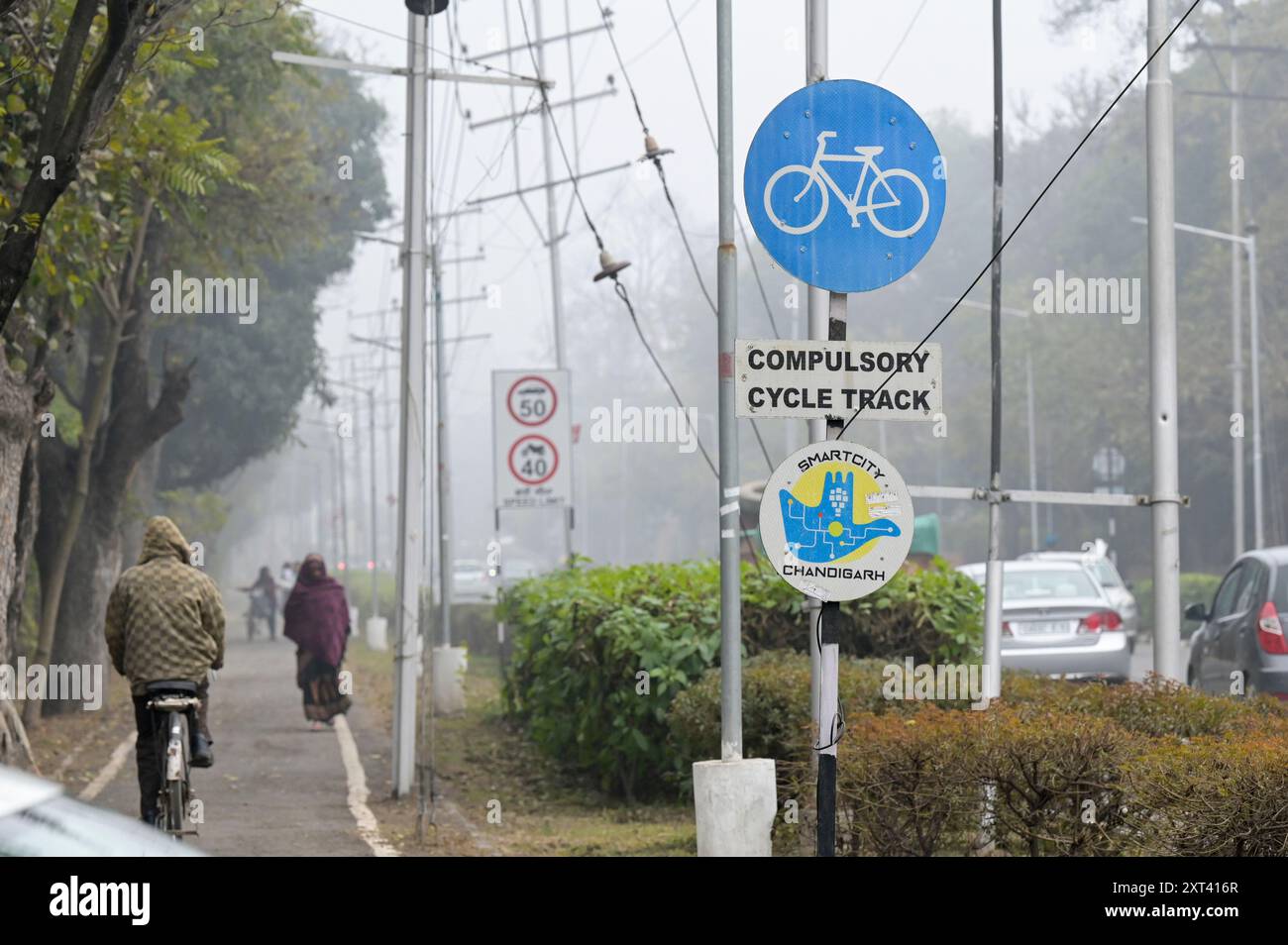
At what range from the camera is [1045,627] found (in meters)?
17.0

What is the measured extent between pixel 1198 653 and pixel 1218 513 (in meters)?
39.6

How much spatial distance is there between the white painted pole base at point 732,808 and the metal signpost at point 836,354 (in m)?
2.17

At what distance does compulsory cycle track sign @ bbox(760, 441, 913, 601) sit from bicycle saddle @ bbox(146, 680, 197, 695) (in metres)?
4.38

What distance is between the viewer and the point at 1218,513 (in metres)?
51.8

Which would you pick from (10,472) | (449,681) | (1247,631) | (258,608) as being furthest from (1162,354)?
(258,608)

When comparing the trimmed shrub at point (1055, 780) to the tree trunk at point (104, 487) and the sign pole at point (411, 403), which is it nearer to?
the sign pole at point (411, 403)

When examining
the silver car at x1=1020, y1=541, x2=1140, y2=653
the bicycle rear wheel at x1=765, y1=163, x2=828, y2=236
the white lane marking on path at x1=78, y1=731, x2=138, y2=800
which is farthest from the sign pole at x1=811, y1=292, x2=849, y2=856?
the silver car at x1=1020, y1=541, x2=1140, y2=653

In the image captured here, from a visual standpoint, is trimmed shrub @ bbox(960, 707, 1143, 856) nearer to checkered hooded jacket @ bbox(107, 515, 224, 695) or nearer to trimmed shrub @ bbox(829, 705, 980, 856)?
trimmed shrub @ bbox(829, 705, 980, 856)

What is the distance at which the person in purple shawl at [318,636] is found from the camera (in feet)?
60.6

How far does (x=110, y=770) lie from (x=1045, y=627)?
8.53 m

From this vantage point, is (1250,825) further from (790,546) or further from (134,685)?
(134,685)

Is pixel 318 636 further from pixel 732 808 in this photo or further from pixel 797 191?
pixel 797 191

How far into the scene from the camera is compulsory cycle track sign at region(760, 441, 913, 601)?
239 inches
